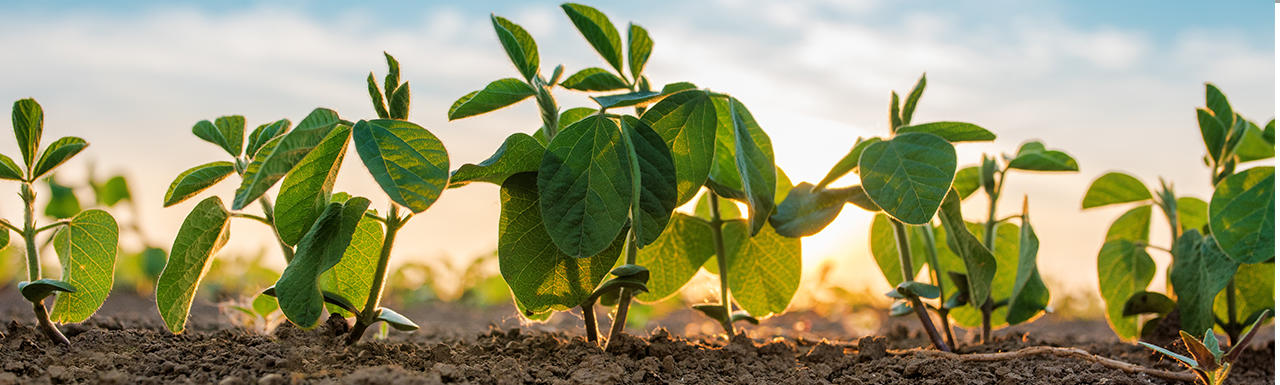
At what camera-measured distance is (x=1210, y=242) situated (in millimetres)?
2135

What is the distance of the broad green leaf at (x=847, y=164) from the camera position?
1.79m

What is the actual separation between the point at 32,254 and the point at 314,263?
669 mm

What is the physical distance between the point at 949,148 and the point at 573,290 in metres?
0.71

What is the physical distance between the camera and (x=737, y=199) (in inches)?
66.9

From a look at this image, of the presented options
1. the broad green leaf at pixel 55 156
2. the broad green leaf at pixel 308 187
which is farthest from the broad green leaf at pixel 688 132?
the broad green leaf at pixel 55 156

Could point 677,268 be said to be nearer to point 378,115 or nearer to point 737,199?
point 737,199

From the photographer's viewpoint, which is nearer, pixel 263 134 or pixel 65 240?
pixel 263 134

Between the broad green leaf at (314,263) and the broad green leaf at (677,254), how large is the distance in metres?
0.69

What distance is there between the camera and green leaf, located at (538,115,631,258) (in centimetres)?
141

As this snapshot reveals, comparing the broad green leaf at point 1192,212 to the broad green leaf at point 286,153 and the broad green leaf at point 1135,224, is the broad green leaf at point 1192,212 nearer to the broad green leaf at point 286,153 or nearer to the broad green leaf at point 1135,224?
the broad green leaf at point 1135,224

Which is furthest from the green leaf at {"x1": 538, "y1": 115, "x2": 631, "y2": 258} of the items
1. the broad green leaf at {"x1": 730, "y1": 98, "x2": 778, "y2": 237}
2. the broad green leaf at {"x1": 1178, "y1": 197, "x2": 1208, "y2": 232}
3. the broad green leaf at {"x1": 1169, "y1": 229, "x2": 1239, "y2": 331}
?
the broad green leaf at {"x1": 1178, "y1": 197, "x2": 1208, "y2": 232}

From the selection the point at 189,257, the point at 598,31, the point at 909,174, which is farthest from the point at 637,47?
the point at 189,257

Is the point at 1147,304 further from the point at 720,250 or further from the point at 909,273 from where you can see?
the point at 720,250

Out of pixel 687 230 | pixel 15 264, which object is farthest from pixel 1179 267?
pixel 15 264
